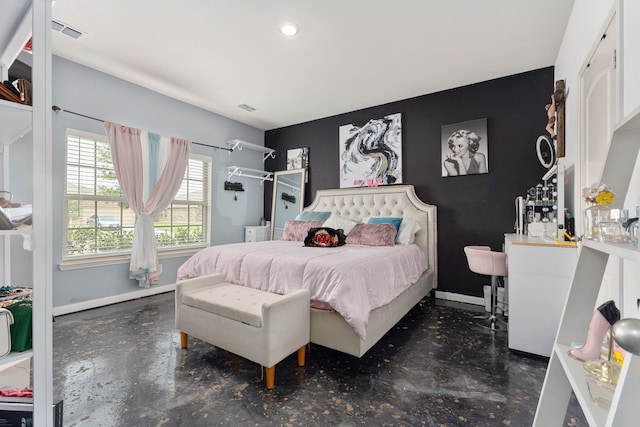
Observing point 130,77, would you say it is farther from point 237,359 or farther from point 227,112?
point 237,359

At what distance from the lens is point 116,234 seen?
3539 millimetres

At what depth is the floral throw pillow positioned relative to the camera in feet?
10.5

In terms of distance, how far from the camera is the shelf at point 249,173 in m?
4.82

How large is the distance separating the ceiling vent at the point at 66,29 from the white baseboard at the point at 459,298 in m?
4.80

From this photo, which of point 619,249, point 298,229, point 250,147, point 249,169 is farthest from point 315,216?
Answer: point 619,249

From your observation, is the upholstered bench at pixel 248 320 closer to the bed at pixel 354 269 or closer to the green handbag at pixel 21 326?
the bed at pixel 354 269

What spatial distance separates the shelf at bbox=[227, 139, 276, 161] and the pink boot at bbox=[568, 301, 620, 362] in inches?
183

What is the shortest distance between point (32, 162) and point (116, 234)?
3.14 m

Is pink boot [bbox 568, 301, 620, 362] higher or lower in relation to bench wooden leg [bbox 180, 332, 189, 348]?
higher

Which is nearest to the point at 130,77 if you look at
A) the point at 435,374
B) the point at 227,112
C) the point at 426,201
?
the point at 227,112

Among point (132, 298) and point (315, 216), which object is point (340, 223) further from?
point (132, 298)

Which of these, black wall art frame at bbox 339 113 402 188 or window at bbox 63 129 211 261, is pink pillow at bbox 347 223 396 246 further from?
window at bbox 63 129 211 261

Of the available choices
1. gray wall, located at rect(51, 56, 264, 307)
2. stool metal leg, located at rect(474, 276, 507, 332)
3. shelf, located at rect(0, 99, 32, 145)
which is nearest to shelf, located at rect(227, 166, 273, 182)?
gray wall, located at rect(51, 56, 264, 307)

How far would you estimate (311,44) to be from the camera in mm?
2742
